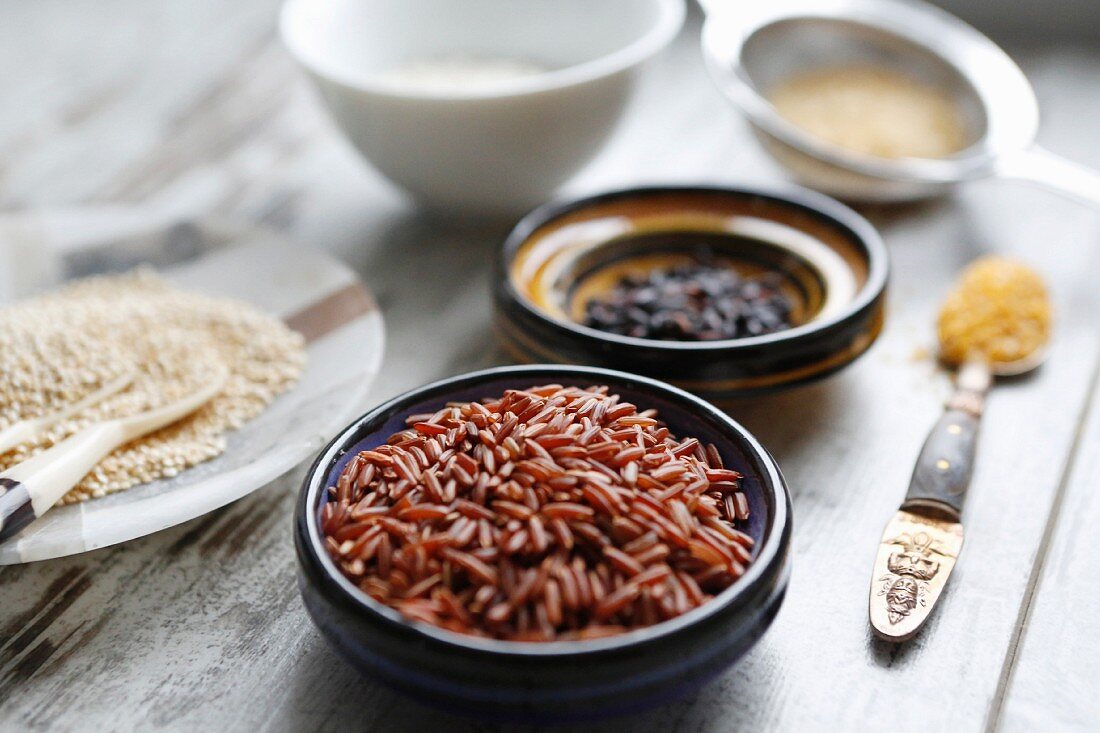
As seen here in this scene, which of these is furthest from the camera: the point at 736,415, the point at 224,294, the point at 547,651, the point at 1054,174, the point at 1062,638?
the point at 1054,174

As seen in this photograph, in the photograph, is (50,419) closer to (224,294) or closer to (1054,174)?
(224,294)

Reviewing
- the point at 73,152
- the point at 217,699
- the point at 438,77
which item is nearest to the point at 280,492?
the point at 217,699

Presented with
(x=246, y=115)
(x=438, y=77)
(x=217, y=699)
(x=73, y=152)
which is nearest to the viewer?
(x=217, y=699)

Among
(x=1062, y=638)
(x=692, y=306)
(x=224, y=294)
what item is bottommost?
(x=1062, y=638)

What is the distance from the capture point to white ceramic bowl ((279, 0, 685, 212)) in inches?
49.3

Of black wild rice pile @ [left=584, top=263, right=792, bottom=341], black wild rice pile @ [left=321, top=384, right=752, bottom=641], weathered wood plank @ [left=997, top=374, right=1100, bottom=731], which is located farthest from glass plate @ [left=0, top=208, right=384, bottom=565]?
weathered wood plank @ [left=997, top=374, right=1100, bottom=731]

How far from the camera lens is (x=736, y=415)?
1088mm

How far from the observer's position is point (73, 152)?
1.65 metres

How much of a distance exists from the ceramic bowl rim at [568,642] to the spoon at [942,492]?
0.49 ft

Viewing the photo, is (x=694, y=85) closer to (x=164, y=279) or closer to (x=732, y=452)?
(x=164, y=279)

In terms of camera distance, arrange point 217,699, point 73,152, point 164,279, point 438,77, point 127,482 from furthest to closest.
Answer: point 73,152 → point 438,77 → point 164,279 → point 127,482 → point 217,699

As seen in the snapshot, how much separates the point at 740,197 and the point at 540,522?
0.68 metres

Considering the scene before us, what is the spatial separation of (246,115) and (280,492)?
988 millimetres

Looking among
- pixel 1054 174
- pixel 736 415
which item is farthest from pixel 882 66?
pixel 736 415
